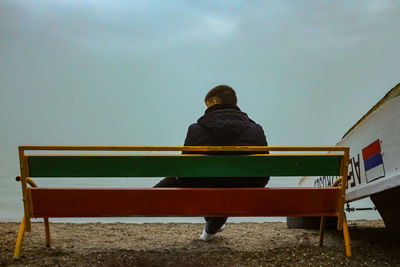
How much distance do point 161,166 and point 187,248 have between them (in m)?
1.00

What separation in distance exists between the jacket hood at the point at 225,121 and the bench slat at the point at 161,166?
0.40m

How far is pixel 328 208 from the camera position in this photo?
2.73 m

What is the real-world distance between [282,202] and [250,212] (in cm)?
20

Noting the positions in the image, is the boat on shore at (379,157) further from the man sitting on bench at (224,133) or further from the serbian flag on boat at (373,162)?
the man sitting on bench at (224,133)

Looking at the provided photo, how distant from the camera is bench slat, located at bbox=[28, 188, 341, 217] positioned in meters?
2.62

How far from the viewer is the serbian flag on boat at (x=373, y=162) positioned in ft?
10.0

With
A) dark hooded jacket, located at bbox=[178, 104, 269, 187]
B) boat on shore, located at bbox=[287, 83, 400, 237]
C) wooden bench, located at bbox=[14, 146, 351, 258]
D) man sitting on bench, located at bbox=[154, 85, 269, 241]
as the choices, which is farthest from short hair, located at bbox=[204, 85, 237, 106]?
boat on shore, located at bbox=[287, 83, 400, 237]

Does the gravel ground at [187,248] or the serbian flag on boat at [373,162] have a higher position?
the serbian flag on boat at [373,162]

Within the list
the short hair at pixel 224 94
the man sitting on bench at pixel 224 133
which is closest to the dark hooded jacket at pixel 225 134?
the man sitting on bench at pixel 224 133

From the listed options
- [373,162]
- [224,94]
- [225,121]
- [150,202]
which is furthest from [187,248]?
[373,162]

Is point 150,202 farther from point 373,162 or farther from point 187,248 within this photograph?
point 373,162

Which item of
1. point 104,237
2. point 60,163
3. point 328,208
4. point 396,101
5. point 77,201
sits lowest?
point 104,237

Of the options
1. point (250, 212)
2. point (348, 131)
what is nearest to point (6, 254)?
point (250, 212)

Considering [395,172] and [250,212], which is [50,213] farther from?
[395,172]
